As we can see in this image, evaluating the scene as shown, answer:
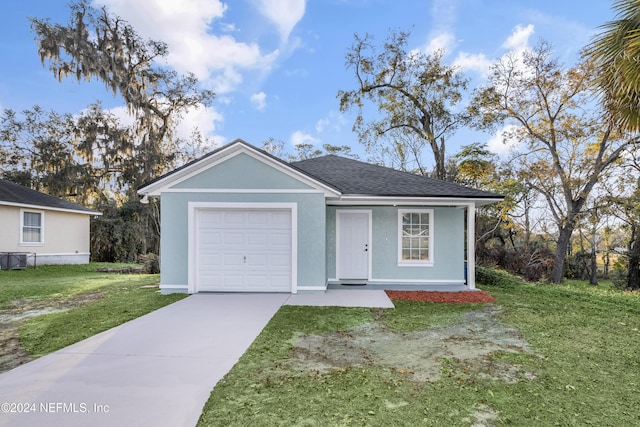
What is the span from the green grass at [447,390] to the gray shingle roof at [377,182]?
14.9 feet

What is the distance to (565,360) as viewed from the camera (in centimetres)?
458

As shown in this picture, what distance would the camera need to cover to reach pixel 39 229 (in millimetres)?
16984

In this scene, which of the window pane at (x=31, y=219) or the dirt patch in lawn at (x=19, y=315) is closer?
the dirt patch in lawn at (x=19, y=315)

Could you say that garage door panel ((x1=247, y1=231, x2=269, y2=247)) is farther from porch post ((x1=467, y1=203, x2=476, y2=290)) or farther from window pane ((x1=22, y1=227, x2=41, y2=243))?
window pane ((x1=22, y1=227, x2=41, y2=243))

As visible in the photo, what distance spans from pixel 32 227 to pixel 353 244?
16134 mm

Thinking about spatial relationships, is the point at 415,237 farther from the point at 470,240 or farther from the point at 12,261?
the point at 12,261

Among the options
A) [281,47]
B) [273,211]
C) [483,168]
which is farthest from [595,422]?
[281,47]

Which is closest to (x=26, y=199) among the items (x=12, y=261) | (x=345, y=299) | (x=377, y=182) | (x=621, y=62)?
(x=12, y=261)

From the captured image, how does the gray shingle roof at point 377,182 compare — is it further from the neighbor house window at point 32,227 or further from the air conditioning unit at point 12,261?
the neighbor house window at point 32,227

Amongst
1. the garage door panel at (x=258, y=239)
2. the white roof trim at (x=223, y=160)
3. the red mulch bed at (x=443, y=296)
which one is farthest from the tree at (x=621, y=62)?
the garage door panel at (x=258, y=239)

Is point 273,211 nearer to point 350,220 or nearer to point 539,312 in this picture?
point 350,220

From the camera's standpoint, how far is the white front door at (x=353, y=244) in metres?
10.5

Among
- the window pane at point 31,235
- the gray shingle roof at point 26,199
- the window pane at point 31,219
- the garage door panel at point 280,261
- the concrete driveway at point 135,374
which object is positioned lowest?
the concrete driveway at point 135,374

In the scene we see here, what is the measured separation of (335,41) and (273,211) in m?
15.1
